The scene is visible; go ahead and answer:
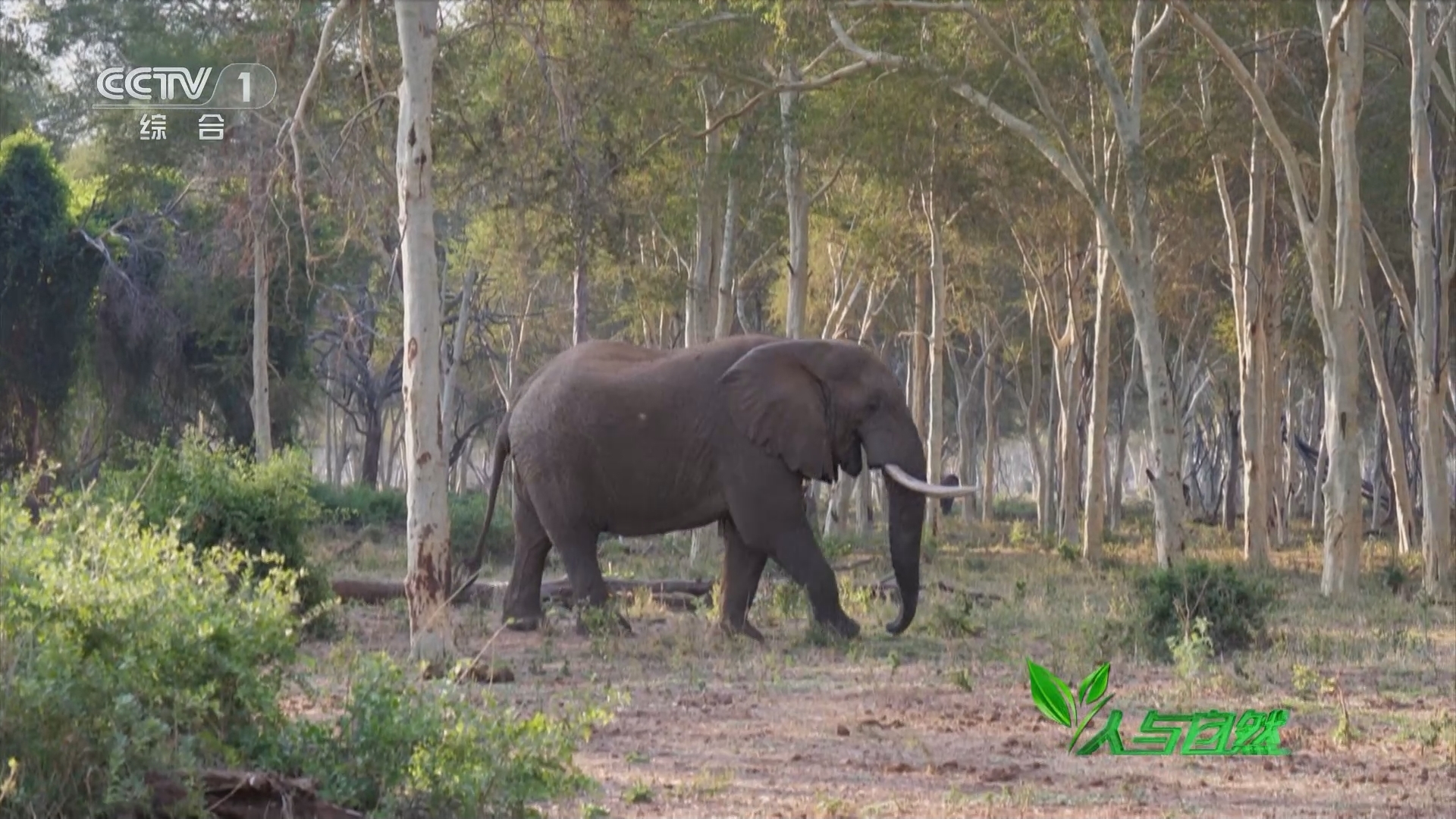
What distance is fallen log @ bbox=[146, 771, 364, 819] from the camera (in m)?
6.57

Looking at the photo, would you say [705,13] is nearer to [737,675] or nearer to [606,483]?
[606,483]

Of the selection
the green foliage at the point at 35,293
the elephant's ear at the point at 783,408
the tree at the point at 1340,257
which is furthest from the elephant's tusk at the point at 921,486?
the green foliage at the point at 35,293

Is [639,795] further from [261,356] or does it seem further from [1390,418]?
[1390,418]

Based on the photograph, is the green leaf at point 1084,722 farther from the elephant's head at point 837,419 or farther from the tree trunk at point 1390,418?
the tree trunk at point 1390,418

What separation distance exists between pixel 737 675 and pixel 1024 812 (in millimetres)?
4384

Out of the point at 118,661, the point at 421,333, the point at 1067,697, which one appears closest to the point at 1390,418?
the point at 1067,697

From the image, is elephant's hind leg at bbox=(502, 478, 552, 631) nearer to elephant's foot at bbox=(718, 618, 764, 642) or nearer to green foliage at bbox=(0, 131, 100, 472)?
elephant's foot at bbox=(718, 618, 764, 642)

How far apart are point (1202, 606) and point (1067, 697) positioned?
2833 mm

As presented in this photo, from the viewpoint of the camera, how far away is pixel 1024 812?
26.2ft

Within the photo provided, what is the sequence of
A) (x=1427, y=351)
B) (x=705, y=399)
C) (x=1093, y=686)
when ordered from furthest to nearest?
(x=1427, y=351) < (x=705, y=399) < (x=1093, y=686)

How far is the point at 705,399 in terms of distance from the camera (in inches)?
572

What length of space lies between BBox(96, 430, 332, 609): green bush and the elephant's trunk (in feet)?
13.8

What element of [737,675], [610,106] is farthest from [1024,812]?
[610,106]

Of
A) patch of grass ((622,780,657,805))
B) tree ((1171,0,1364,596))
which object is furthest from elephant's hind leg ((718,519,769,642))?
tree ((1171,0,1364,596))
